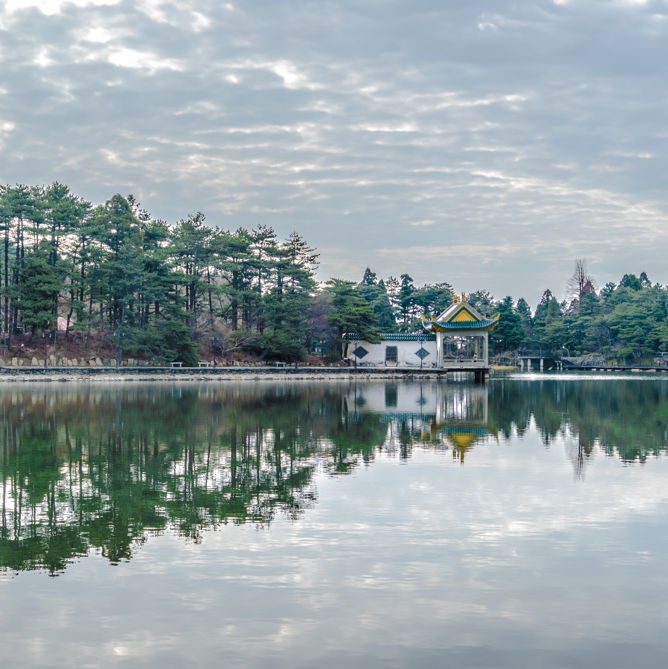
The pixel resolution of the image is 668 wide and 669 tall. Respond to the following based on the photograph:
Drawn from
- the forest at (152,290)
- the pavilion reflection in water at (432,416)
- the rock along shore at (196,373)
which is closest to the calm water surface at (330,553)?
the pavilion reflection in water at (432,416)

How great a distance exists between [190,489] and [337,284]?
45.1 meters

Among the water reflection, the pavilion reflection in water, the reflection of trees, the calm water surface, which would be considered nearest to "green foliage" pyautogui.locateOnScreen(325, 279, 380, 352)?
the pavilion reflection in water

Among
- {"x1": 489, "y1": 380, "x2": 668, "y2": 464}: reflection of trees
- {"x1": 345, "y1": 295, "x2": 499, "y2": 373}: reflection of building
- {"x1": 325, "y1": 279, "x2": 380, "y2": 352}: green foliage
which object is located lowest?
{"x1": 489, "y1": 380, "x2": 668, "y2": 464}: reflection of trees

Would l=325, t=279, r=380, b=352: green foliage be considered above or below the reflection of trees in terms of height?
above

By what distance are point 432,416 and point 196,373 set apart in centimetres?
2362

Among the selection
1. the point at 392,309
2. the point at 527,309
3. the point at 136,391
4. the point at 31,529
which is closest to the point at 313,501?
the point at 31,529

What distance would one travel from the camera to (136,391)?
3089cm

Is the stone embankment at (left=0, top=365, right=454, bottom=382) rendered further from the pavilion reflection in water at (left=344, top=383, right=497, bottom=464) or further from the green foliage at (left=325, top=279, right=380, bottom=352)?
the pavilion reflection in water at (left=344, top=383, right=497, bottom=464)

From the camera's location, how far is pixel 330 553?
674 centimetres

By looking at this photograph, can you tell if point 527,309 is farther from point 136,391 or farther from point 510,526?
point 510,526

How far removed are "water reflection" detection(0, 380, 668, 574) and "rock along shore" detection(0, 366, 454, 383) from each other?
33.0 feet

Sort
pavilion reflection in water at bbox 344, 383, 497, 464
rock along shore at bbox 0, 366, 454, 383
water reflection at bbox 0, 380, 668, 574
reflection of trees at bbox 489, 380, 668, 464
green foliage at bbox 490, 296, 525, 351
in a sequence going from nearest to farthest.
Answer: water reflection at bbox 0, 380, 668, 574 → reflection of trees at bbox 489, 380, 668, 464 → pavilion reflection in water at bbox 344, 383, 497, 464 → rock along shore at bbox 0, 366, 454, 383 → green foliage at bbox 490, 296, 525, 351

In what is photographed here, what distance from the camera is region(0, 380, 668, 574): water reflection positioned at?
7840mm

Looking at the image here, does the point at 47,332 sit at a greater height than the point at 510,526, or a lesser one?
greater
